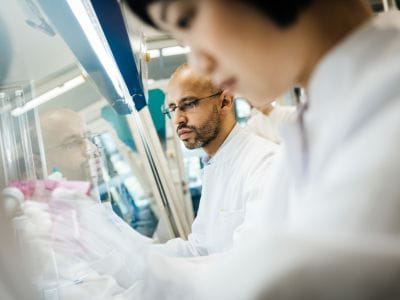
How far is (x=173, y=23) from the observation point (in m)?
0.63

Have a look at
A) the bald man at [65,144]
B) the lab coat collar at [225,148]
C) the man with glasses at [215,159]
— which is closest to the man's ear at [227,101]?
the man with glasses at [215,159]

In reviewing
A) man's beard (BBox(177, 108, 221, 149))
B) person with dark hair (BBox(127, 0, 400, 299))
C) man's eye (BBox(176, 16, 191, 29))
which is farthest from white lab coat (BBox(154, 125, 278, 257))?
man's eye (BBox(176, 16, 191, 29))

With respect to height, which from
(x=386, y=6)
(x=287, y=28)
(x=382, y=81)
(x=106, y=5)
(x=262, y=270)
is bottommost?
(x=262, y=270)

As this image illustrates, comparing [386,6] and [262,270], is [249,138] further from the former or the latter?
[386,6]

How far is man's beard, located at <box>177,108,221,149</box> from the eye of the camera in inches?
55.6

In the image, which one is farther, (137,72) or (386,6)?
(386,6)

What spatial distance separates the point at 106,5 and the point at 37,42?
46 centimetres

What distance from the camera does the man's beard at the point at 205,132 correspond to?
1.41 meters

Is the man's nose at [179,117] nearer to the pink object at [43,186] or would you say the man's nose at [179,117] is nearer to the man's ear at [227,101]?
the man's ear at [227,101]

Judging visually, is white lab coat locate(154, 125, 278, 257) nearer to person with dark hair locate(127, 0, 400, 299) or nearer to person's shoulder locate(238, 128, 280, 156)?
person's shoulder locate(238, 128, 280, 156)

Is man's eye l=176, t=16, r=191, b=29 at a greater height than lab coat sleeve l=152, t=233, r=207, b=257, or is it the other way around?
man's eye l=176, t=16, r=191, b=29

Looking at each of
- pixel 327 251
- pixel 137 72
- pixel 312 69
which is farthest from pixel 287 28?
pixel 137 72

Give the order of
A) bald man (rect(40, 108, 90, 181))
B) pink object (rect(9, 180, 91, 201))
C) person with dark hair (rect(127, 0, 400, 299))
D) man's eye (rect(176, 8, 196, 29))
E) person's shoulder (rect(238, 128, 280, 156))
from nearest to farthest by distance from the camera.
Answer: person with dark hair (rect(127, 0, 400, 299)), man's eye (rect(176, 8, 196, 29)), pink object (rect(9, 180, 91, 201)), bald man (rect(40, 108, 90, 181)), person's shoulder (rect(238, 128, 280, 156))

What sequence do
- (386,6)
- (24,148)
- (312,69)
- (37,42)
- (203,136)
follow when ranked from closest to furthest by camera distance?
1. (312,69)
2. (24,148)
3. (37,42)
4. (203,136)
5. (386,6)
